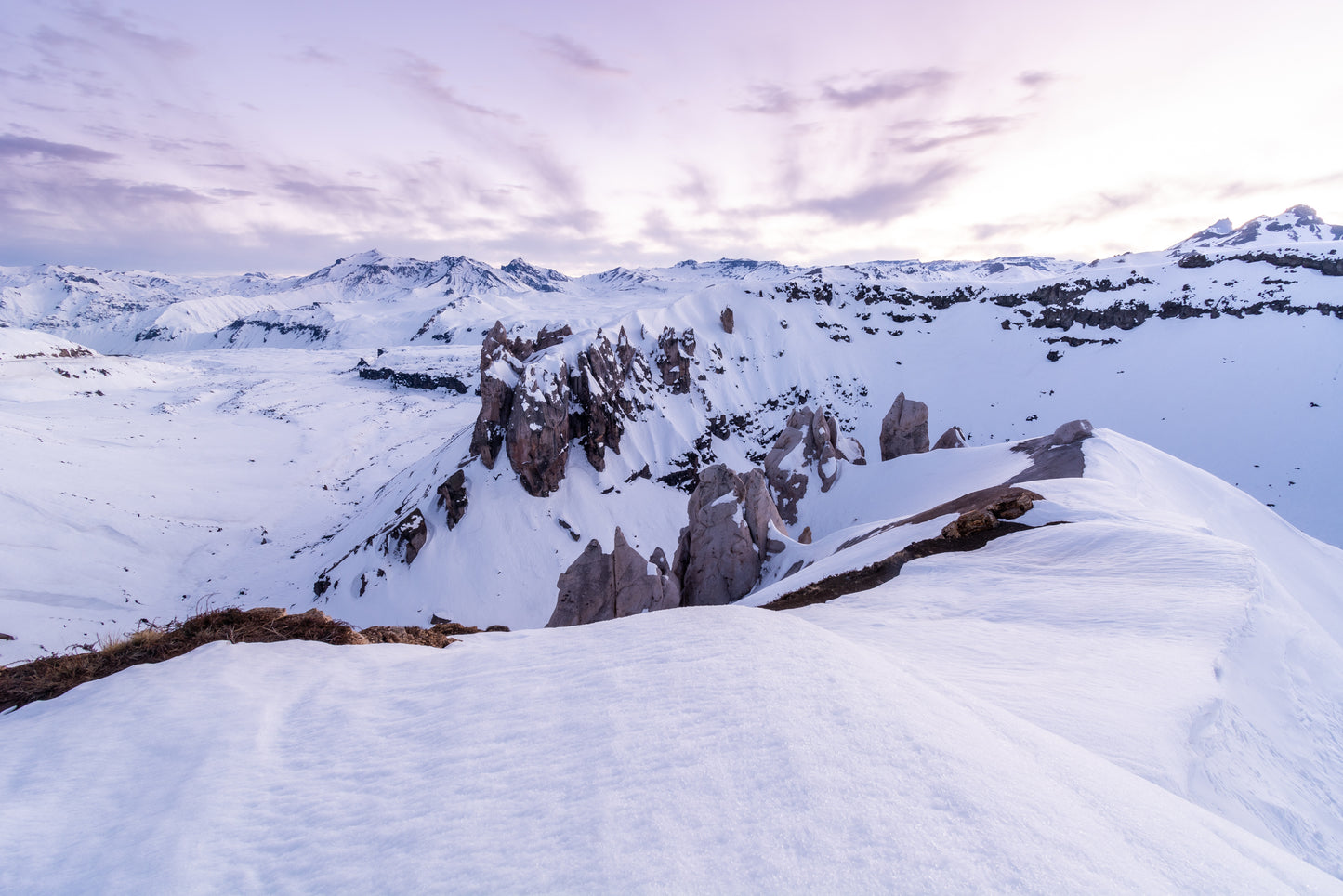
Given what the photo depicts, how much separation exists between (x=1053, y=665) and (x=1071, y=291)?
301 ft

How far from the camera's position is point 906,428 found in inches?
1601

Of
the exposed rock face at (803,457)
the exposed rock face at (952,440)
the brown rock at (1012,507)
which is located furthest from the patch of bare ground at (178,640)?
the exposed rock face at (952,440)

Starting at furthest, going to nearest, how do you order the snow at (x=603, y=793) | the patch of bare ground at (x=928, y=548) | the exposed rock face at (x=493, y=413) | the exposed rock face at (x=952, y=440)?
the exposed rock face at (x=493, y=413) → the exposed rock face at (x=952, y=440) → the patch of bare ground at (x=928, y=548) → the snow at (x=603, y=793)

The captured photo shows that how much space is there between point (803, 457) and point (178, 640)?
37.5 meters

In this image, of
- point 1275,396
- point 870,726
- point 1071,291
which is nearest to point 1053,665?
point 870,726

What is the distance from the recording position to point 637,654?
6754 mm

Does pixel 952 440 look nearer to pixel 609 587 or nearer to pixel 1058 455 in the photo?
pixel 1058 455

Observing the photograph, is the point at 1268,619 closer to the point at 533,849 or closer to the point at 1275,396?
the point at 533,849

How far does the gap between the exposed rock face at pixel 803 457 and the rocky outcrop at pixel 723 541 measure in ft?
33.6

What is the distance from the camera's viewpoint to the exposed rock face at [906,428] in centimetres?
4053

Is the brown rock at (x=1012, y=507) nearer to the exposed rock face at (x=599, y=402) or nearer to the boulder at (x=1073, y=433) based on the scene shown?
the boulder at (x=1073, y=433)

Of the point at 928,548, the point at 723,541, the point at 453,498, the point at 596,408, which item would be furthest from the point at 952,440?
the point at 453,498

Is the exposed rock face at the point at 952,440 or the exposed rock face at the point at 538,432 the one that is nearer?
the exposed rock face at the point at 952,440

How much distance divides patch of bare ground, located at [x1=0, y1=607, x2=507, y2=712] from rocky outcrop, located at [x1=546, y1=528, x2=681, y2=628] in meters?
14.1
